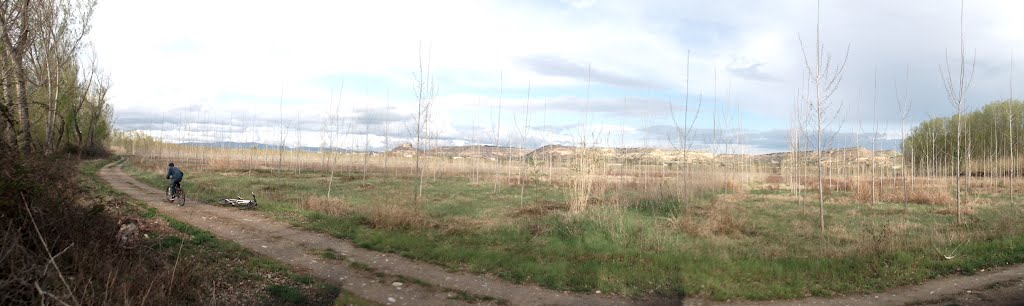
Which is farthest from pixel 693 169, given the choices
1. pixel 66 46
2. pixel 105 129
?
pixel 105 129

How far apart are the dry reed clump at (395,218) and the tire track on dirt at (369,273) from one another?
4.18 feet

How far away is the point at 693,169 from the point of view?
27094 millimetres

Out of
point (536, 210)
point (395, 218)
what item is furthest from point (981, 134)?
point (395, 218)

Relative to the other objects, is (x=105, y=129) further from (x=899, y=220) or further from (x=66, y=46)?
(x=899, y=220)

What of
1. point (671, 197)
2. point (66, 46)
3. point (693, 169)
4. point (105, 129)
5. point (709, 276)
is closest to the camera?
point (709, 276)

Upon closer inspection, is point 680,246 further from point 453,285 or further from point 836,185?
point 836,185

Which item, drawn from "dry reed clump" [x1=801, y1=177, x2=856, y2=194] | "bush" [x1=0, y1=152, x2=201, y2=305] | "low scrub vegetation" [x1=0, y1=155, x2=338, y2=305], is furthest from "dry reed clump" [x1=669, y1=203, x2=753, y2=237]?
"dry reed clump" [x1=801, y1=177, x2=856, y2=194]

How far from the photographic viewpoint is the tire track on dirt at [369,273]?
737cm

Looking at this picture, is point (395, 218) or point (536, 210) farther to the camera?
point (536, 210)

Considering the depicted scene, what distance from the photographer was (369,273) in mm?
8672

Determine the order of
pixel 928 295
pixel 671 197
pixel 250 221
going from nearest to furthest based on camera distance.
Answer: pixel 928 295
pixel 250 221
pixel 671 197

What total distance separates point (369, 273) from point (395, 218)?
3920 mm

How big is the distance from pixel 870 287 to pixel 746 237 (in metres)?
4.65

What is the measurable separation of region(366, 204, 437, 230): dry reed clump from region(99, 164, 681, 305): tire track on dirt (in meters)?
1.27
